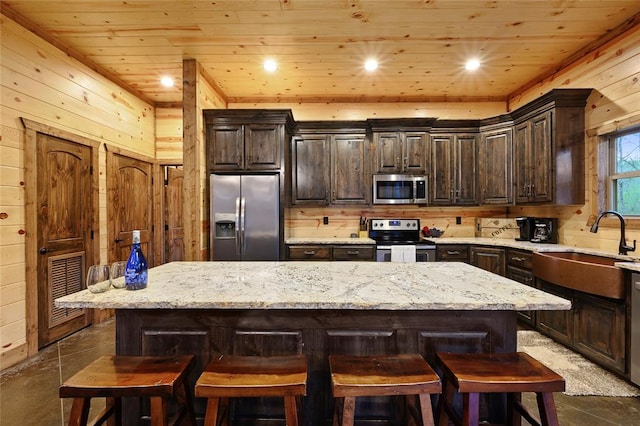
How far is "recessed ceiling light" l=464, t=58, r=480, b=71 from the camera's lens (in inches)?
135

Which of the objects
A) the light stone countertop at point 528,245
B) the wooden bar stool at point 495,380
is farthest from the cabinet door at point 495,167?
the wooden bar stool at point 495,380

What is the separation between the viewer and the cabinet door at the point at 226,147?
3.71 meters

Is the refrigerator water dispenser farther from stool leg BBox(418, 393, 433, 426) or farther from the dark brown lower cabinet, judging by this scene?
the dark brown lower cabinet

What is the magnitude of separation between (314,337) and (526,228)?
3544 millimetres

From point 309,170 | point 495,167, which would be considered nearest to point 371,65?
point 309,170

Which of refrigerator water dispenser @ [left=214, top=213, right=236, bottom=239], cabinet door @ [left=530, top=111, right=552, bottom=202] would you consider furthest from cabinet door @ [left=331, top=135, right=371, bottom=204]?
cabinet door @ [left=530, top=111, right=552, bottom=202]

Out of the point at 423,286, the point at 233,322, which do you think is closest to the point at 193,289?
the point at 233,322

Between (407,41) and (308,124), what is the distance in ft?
5.41

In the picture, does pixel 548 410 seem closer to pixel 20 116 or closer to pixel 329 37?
pixel 329 37

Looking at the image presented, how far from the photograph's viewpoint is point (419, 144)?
4.22 m

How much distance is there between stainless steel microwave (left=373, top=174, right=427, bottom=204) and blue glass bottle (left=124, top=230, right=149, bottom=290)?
3161 mm

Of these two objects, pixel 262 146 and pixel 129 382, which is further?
pixel 262 146

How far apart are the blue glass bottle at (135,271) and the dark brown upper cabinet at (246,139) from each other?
89.6 inches

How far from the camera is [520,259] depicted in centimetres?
338
